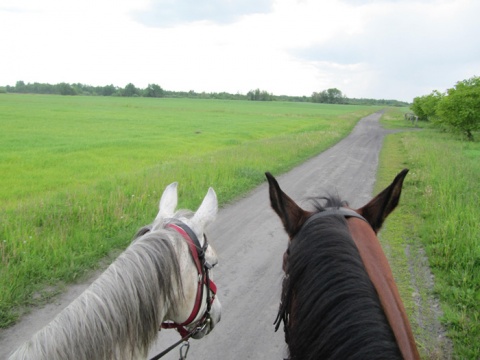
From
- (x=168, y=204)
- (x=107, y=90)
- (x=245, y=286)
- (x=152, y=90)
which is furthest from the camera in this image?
(x=107, y=90)

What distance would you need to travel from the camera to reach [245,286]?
14.7 ft

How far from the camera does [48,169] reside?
39.8 feet

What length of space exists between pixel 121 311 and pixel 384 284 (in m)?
1.10

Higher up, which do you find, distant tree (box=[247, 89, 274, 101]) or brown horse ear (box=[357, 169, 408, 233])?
distant tree (box=[247, 89, 274, 101])

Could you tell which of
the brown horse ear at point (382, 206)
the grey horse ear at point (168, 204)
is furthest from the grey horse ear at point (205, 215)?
the brown horse ear at point (382, 206)

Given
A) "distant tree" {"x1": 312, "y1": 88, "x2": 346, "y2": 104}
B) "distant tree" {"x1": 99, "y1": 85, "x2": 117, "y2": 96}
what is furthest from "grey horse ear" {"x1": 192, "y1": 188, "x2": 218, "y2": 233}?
"distant tree" {"x1": 312, "y1": 88, "x2": 346, "y2": 104}

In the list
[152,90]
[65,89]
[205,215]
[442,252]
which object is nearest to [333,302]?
[205,215]

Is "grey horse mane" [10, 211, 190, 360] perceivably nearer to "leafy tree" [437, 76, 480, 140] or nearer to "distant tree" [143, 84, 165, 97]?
"leafy tree" [437, 76, 480, 140]

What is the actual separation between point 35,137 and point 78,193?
649 inches

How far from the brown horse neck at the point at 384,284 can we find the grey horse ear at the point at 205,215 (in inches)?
Answer: 35.1

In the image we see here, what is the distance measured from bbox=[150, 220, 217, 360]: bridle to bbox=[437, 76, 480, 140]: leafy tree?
28190 millimetres

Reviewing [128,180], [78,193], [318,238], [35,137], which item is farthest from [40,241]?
[35,137]

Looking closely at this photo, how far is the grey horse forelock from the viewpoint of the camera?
125 cm

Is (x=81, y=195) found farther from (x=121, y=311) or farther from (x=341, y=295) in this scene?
(x=341, y=295)
